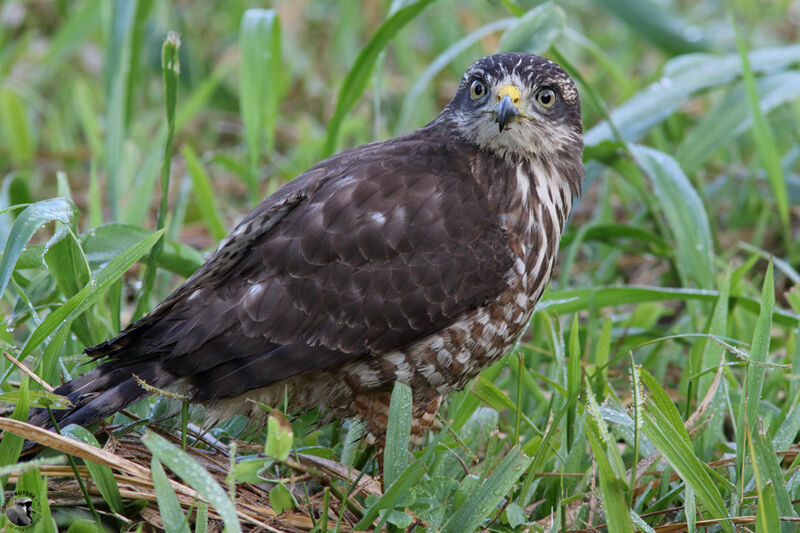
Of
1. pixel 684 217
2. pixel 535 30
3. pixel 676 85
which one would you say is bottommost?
pixel 684 217

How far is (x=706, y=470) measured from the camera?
9.48 feet

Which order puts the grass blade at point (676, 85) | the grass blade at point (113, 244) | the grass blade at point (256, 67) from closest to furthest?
the grass blade at point (113, 244)
the grass blade at point (256, 67)
the grass blade at point (676, 85)

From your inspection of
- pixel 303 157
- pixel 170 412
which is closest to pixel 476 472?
pixel 170 412

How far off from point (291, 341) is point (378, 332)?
0.28 m

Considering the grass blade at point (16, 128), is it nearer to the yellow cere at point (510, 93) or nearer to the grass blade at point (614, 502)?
the yellow cere at point (510, 93)

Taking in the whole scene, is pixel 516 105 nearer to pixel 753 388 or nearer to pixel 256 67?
pixel 753 388

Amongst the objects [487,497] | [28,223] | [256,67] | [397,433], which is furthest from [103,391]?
[256,67]

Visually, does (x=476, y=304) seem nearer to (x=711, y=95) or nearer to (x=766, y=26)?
(x=711, y=95)

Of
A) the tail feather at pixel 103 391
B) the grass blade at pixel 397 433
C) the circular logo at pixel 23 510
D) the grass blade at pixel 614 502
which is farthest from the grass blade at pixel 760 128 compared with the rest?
the circular logo at pixel 23 510

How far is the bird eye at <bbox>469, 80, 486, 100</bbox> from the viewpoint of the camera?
3513mm

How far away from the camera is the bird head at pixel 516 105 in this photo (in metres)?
3.44

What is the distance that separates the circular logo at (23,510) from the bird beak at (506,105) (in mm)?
1876

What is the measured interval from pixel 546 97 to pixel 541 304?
801 millimetres

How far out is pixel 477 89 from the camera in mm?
3533
